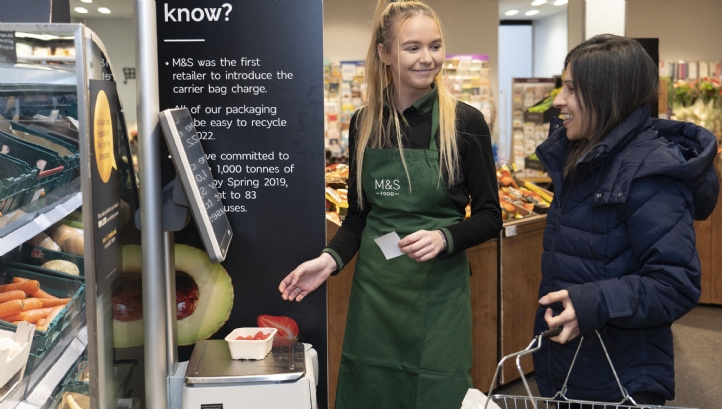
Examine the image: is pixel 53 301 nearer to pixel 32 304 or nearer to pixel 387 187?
pixel 32 304

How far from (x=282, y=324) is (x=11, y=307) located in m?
0.81

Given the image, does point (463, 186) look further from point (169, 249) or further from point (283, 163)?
point (169, 249)

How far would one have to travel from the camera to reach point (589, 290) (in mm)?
1695

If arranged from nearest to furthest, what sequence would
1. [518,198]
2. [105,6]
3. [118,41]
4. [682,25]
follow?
[518,198], [682,25], [105,6], [118,41]

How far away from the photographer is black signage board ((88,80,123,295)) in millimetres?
1674

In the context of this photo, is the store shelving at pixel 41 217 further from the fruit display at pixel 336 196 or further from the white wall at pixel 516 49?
the white wall at pixel 516 49

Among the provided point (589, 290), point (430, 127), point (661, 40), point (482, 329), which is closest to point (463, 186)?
point (430, 127)

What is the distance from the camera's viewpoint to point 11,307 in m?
1.76

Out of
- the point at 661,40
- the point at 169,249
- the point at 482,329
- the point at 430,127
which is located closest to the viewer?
the point at 169,249

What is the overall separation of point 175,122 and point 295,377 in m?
0.71

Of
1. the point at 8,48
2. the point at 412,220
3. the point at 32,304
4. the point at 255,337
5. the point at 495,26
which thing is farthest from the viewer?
the point at 495,26

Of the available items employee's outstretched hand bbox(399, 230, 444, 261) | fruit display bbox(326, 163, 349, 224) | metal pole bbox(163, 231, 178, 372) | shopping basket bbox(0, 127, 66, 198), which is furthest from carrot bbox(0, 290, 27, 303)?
fruit display bbox(326, 163, 349, 224)

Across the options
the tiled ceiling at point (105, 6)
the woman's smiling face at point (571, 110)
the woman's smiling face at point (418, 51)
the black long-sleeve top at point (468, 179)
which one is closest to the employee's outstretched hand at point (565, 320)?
the woman's smiling face at point (571, 110)

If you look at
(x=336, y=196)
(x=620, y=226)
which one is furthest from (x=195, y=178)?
(x=336, y=196)
